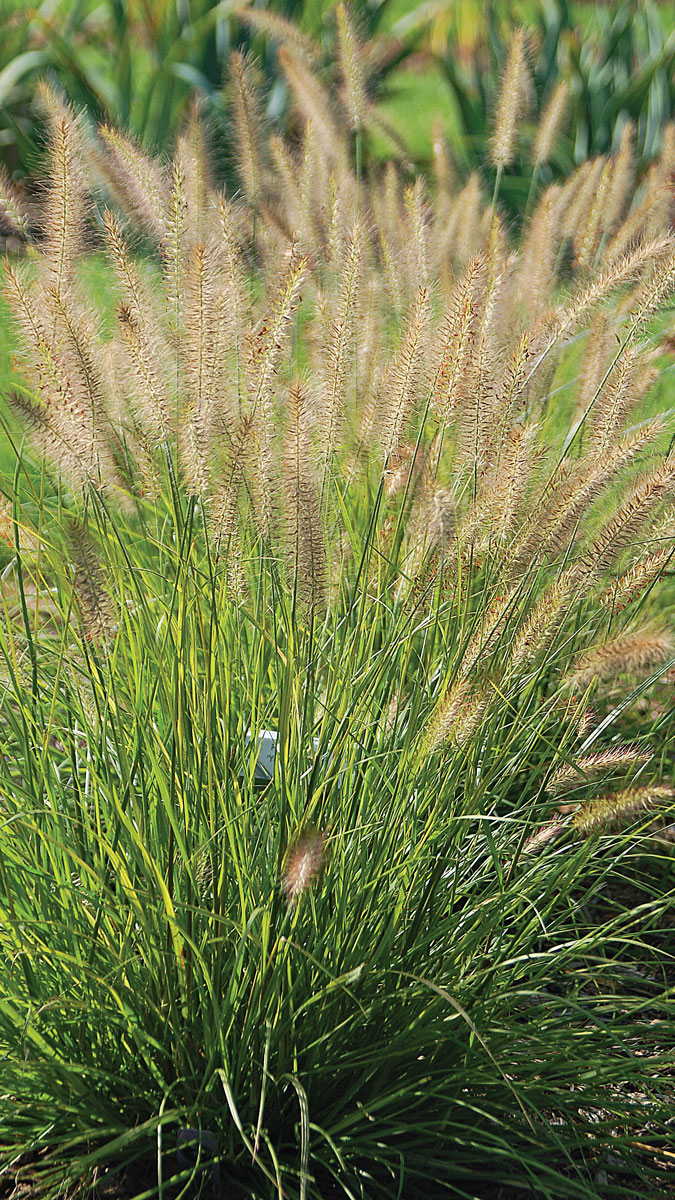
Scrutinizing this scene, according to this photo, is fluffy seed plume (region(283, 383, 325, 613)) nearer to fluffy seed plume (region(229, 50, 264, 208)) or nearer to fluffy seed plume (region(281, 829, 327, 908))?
fluffy seed plume (region(281, 829, 327, 908))

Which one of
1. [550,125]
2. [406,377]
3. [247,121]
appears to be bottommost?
[406,377]

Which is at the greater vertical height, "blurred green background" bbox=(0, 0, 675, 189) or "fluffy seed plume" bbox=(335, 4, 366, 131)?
"fluffy seed plume" bbox=(335, 4, 366, 131)

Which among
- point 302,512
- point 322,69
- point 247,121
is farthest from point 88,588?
point 322,69

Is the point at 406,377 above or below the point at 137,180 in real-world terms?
below

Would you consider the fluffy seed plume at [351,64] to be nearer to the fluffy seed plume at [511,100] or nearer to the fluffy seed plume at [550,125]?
the fluffy seed plume at [511,100]

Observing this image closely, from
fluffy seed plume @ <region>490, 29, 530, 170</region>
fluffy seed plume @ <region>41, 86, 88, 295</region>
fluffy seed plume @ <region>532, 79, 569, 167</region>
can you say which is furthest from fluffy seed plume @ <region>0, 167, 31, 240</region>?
fluffy seed plume @ <region>532, 79, 569, 167</region>

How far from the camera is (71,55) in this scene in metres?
6.63

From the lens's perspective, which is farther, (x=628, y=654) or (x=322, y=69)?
(x=322, y=69)

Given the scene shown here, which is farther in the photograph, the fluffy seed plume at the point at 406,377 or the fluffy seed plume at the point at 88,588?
the fluffy seed plume at the point at 406,377

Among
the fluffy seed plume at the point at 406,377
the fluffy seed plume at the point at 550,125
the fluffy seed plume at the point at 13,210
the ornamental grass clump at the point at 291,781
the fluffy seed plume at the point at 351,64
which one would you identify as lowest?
the ornamental grass clump at the point at 291,781

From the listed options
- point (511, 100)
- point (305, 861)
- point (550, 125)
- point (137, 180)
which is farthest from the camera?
point (550, 125)

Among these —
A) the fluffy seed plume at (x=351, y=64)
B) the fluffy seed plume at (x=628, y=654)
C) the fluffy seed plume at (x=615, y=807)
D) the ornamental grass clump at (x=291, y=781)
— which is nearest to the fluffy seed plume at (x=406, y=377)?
the ornamental grass clump at (x=291, y=781)

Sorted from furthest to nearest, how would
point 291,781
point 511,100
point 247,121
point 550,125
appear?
point 550,125
point 511,100
point 247,121
point 291,781

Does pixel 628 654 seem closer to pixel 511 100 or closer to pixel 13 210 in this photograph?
pixel 13 210
